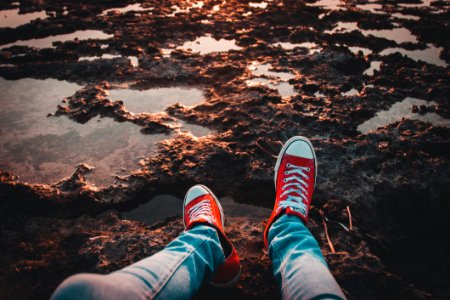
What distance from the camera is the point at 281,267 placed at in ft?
4.65

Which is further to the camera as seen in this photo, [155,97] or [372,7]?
[372,7]

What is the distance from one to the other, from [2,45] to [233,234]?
4558 mm

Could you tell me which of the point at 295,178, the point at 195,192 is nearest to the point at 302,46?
the point at 295,178

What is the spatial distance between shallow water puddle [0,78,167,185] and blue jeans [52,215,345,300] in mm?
1046

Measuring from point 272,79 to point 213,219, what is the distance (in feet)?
6.46

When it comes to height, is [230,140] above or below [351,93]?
below

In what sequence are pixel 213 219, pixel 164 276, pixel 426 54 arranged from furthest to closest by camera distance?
pixel 426 54
pixel 213 219
pixel 164 276

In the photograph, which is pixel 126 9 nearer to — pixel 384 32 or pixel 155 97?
pixel 155 97

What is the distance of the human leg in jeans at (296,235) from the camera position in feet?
4.06

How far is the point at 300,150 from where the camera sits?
2.14m

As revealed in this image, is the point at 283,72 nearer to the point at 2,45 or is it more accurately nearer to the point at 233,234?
the point at 233,234

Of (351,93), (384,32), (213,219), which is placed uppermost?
(384,32)

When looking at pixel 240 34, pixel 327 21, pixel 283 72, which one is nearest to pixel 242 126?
pixel 283 72

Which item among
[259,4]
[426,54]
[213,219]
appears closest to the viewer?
[213,219]
